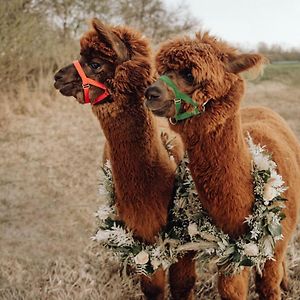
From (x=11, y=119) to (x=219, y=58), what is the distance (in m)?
7.76

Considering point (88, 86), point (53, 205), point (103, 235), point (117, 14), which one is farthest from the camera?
point (117, 14)

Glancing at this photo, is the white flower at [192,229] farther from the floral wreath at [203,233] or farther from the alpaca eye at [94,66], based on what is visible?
the alpaca eye at [94,66]

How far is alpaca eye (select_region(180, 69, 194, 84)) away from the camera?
2164mm

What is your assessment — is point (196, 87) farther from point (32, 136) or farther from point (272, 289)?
point (32, 136)

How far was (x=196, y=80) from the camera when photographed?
7.02 feet

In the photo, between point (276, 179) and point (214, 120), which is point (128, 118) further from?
point (276, 179)

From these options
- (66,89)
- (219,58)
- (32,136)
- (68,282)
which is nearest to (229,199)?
Result: (219,58)

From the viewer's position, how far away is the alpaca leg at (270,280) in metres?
2.68

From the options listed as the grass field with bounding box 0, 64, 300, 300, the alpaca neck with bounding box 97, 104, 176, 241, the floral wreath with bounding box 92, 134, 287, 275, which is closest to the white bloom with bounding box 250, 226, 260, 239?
the floral wreath with bounding box 92, 134, 287, 275

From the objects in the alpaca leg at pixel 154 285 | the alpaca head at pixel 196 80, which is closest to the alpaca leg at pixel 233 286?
the alpaca leg at pixel 154 285

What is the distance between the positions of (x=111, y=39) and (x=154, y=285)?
158 centimetres

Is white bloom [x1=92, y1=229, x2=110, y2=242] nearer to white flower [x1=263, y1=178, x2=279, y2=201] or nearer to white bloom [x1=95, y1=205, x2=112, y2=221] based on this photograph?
white bloom [x1=95, y1=205, x2=112, y2=221]

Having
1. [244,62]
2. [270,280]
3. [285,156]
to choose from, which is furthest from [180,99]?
[270,280]

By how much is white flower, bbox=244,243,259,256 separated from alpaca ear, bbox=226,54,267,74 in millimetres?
926
